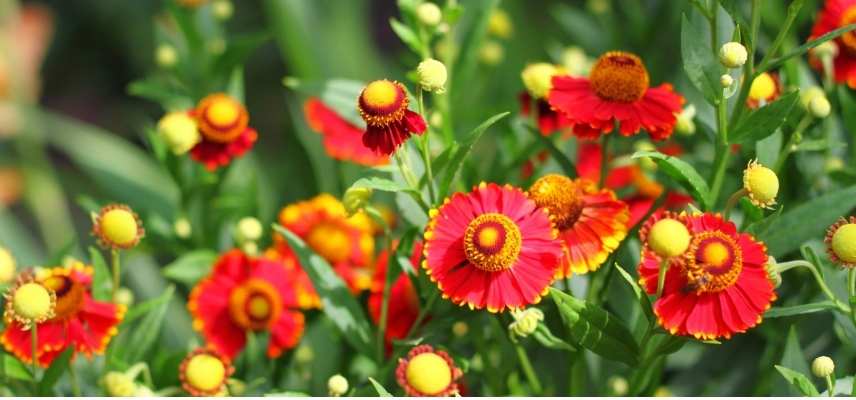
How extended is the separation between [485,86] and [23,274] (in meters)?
0.49

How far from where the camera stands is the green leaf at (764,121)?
572 millimetres

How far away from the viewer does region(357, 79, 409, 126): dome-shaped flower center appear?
552 millimetres

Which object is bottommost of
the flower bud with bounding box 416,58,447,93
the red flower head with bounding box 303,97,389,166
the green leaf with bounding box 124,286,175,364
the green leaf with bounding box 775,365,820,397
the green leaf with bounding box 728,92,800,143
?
the green leaf with bounding box 775,365,820,397

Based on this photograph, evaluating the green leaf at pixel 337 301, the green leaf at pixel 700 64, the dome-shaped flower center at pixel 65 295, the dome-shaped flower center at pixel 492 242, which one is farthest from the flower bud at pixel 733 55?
the dome-shaped flower center at pixel 65 295

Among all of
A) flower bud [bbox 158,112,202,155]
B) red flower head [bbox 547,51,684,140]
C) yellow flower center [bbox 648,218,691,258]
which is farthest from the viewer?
flower bud [bbox 158,112,202,155]

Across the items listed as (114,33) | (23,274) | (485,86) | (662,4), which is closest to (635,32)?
(662,4)

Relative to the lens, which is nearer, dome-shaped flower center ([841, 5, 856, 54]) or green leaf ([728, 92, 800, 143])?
green leaf ([728, 92, 800, 143])

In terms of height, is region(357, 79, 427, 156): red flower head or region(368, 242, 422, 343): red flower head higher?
region(357, 79, 427, 156): red flower head

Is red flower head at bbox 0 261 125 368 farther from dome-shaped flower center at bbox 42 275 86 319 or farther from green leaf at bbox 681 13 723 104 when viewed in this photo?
green leaf at bbox 681 13 723 104

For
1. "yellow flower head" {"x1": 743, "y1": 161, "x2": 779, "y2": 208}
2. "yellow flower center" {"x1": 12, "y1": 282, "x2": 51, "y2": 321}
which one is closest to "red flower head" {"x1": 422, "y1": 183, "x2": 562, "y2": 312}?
"yellow flower head" {"x1": 743, "y1": 161, "x2": 779, "y2": 208}

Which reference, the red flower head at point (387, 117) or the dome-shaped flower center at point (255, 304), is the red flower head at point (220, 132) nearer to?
the dome-shaped flower center at point (255, 304)

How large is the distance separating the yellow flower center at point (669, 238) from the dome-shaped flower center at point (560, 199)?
9 cm

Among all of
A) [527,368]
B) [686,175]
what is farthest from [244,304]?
[686,175]

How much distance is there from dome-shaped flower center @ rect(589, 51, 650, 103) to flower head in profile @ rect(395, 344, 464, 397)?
18 centimetres
